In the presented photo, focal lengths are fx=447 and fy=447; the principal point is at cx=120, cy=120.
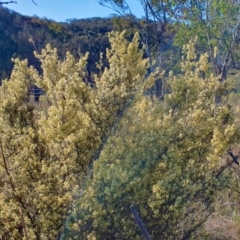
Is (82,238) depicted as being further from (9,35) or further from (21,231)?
(9,35)

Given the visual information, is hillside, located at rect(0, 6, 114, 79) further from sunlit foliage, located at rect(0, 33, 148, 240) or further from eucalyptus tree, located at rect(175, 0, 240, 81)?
sunlit foliage, located at rect(0, 33, 148, 240)

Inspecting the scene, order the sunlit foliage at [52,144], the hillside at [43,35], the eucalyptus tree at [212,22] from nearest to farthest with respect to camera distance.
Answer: the sunlit foliage at [52,144]
the eucalyptus tree at [212,22]
the hillside at [43,35]

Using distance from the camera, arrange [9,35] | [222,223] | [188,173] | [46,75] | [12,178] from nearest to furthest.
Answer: [12,178]
[188,173]
[46,75]
[222,223]
[9,35]

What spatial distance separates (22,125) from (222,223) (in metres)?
2.36

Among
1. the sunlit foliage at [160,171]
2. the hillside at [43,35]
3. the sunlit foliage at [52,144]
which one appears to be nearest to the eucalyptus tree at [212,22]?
the sunlit foliage at [160,171]

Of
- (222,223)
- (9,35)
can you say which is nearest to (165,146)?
(222,223)

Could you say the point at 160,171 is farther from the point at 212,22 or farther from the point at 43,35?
the point at 43,35

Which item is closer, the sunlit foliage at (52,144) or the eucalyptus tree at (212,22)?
the sunlit foliage at (52,144)

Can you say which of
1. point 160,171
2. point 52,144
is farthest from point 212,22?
point 52,144

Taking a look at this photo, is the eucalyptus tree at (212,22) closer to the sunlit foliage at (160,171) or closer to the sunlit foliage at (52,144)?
the sunlit foliage at (160,171)

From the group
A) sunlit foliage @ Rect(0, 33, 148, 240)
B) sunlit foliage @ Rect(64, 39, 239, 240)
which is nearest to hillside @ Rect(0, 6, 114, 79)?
sunlit foliage @ Rect(0, 33, 148, 240)

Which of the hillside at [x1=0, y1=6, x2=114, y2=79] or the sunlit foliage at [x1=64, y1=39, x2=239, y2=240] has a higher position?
the hillside at [x1=0, y1=6, x2=114, y2=79]

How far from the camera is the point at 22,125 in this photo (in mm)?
2818

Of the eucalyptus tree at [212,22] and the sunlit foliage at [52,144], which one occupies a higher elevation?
the eucalyptus tree at [212,22]
